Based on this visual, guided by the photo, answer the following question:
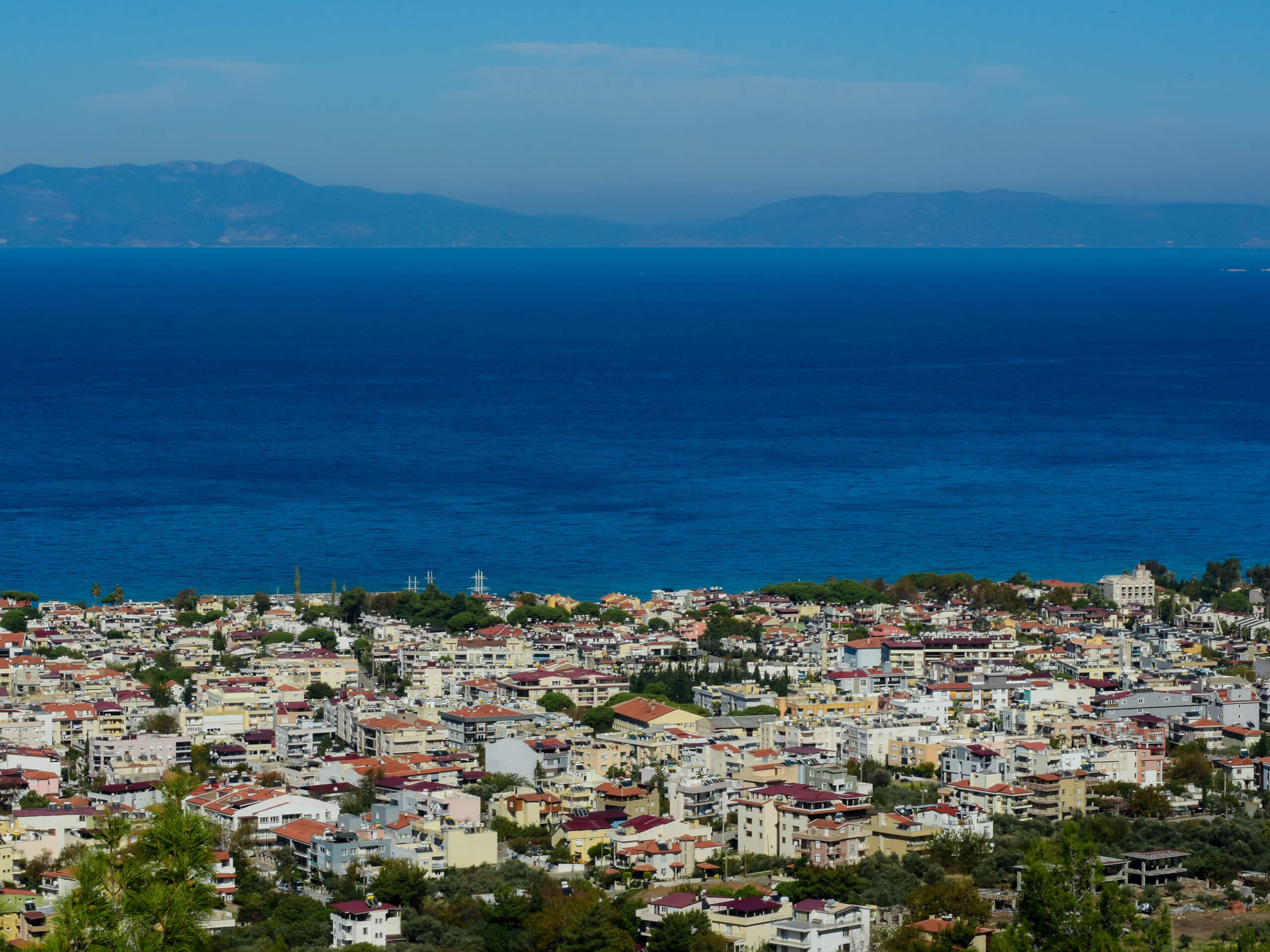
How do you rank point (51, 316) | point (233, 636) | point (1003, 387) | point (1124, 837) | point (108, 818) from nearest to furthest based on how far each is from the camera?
point (108, 818)
point (1124, 837)
point (233, 636)
point (1003, 387)
point (51, 316)

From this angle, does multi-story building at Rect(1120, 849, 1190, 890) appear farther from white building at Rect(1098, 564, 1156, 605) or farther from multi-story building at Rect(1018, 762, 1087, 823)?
white building at Rect(1098, 564, 1156, 605)

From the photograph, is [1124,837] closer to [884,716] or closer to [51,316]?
[884,716]

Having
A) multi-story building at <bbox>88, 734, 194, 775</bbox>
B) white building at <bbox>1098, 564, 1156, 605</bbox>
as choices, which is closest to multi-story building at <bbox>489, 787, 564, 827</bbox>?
multi-story building at <bbox>88, 734, 194, 775</bbox>

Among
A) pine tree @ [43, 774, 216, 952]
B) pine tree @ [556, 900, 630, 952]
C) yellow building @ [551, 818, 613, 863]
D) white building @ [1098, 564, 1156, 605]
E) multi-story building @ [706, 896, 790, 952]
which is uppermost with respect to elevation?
pine tree @ [43, 774, 216, 952]

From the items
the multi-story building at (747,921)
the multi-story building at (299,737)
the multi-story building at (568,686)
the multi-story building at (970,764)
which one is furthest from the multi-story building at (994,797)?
the multi-story building at (299,737)

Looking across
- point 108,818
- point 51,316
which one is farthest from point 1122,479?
point 51,316

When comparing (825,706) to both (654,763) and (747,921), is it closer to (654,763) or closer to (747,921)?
(654,763)
